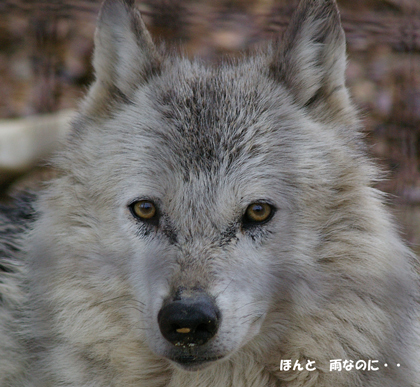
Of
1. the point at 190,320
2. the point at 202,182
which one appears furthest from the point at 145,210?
the point at 190,320

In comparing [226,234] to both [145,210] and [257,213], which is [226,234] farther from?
[145,210]

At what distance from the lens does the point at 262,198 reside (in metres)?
2.88

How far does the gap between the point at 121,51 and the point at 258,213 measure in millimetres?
1354

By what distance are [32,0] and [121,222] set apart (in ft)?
4.97

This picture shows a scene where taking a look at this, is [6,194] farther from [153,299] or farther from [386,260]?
[386,260]

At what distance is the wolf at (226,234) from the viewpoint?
2.82 m

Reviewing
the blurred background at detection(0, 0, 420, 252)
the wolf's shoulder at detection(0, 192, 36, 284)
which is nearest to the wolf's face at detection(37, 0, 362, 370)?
the wolf's shoulder at detection(0, 192, 36, 284)

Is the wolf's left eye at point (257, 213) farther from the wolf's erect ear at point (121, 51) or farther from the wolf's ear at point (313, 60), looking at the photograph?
the wolf's erect ear at point (121, 51)

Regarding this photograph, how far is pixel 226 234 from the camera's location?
9.20 ft

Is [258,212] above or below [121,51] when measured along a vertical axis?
below

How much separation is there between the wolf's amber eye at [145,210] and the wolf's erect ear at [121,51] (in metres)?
0.82

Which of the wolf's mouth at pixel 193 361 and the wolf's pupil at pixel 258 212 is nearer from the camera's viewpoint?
the wolf's mouth at pixel 193 361

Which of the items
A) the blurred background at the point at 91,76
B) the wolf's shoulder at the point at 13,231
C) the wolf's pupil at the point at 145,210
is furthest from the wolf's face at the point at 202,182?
the blurred background at the point at 91,76

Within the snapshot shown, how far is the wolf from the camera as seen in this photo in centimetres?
282
